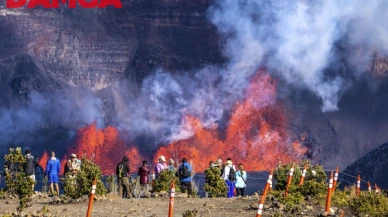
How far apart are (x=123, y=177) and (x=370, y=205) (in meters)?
12.5

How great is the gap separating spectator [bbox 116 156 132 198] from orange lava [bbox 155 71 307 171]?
327 ft

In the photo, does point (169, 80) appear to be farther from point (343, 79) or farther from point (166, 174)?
point (166, 174)

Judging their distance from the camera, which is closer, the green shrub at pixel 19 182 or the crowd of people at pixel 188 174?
the green shrub at pixel 19 182

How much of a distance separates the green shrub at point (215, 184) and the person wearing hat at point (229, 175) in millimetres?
500

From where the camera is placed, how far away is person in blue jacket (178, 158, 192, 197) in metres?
42.4

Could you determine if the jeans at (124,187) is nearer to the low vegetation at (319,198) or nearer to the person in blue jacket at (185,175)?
the person in blue jacket at (185,175)

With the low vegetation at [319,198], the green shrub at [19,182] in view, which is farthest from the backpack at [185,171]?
the green shrub at [19,182]

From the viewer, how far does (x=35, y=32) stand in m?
166

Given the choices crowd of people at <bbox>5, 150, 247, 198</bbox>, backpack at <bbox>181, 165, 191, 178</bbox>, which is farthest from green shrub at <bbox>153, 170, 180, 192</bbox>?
backpack at <bbox>181, 165, 191, 178</bbox>

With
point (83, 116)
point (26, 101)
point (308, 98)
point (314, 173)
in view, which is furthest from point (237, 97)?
point (314, 173)

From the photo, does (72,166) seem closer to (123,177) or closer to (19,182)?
(123,177)

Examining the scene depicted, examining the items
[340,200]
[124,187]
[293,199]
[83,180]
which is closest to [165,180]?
[124,187]

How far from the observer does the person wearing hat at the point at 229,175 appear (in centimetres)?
4259

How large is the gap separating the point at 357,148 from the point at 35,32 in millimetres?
58296
